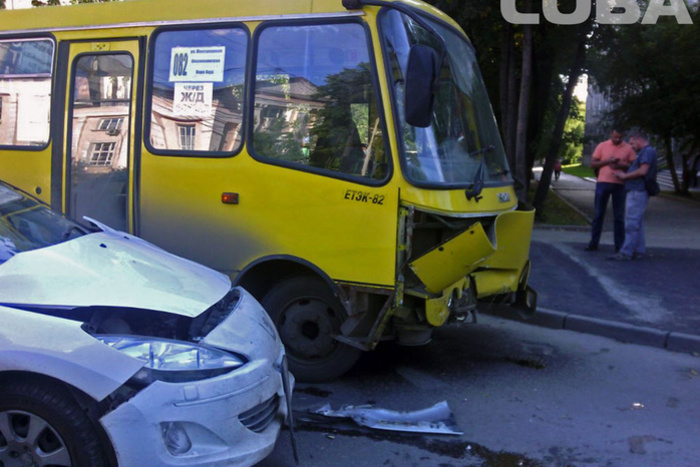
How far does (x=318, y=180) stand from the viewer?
5.25m

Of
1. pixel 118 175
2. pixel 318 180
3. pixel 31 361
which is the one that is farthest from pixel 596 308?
pixel 31 361

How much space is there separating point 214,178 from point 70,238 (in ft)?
4.94

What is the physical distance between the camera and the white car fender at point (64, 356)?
317cm

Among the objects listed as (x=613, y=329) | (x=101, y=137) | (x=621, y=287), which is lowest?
(x=613, y=329)

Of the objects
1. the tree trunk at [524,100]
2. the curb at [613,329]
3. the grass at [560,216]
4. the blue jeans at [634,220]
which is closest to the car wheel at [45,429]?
the curb at [613,329]

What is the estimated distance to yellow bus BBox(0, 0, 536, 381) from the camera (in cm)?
506

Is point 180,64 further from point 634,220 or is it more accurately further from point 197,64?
point 634,220

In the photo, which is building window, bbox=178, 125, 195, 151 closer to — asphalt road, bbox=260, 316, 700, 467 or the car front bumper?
asphalt road, bbox=260, 316, 700, 467

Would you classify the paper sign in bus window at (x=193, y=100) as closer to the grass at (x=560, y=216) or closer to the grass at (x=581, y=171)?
the grass at (x=560, y=216)

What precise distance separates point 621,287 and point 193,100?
5844 millimetres

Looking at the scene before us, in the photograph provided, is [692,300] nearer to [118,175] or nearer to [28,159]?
[118,175]

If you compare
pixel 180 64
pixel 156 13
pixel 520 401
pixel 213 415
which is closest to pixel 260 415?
pixel 213 415

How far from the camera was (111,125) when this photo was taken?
5922 millimetres

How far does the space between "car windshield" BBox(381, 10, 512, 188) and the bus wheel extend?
4.13 ft
